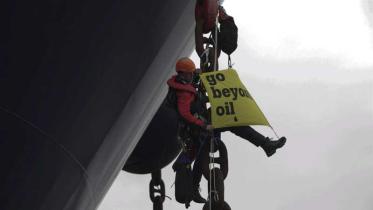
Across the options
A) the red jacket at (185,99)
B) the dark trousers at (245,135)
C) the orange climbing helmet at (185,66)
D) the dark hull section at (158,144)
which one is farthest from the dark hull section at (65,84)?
the dark hull section at (158,144)

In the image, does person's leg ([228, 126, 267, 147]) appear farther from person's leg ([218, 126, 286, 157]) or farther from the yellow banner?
the yellow banner

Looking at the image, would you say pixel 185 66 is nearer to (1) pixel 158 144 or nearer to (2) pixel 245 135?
(2) pixel 245 135

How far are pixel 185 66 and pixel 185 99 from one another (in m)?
0.38

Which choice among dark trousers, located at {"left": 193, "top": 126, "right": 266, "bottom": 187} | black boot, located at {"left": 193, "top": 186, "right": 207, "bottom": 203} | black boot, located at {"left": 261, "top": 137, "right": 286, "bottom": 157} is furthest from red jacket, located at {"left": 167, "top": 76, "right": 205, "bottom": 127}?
black boot, located at {"left": 193, "top": 186, "right": 207, "bottom": 203}

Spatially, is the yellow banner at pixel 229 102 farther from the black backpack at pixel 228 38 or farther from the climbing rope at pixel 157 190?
the climbing rope at pixel 157 190

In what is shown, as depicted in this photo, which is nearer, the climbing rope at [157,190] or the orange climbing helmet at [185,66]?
the orange climbing helmet at [185,66]

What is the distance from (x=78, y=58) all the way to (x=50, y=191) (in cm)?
125

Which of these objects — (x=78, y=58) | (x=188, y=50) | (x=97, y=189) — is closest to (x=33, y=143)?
(x=78, y=58)

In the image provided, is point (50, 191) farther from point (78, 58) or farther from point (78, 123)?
point (78, 58)

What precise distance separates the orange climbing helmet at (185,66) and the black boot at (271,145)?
3.42 ft

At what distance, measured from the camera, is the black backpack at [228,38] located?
29.7 feet

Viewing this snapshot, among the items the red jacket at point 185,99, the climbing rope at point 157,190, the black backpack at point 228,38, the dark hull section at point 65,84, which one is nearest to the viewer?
the dark hull section at point 65,84

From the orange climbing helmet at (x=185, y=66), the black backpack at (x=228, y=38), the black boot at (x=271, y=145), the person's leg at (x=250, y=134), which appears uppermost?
the black backpack at (x=228, y=38)

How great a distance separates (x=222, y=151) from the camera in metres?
8.95
